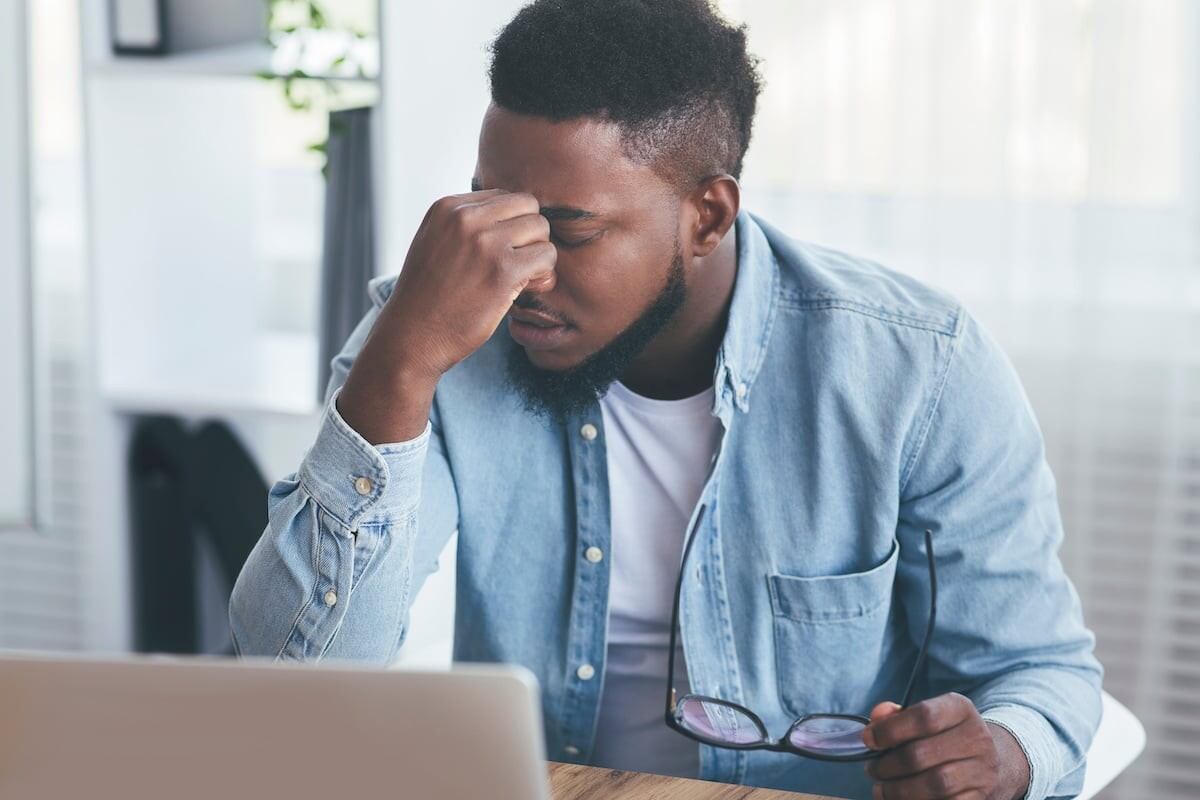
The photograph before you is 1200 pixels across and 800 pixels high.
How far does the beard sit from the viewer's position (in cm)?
129

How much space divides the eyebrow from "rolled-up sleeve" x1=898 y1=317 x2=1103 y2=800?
369 millimetres

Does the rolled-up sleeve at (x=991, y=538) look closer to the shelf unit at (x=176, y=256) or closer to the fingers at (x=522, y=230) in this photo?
the fingers at (x=522, y=230)

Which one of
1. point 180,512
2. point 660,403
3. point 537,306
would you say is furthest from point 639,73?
point 180,512

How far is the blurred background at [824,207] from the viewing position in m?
1.87

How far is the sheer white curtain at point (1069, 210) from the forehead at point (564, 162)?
86cm

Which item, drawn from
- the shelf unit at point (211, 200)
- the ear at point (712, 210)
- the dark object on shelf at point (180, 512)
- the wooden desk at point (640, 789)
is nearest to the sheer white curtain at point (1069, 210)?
the shelf unit at point (211, 200)

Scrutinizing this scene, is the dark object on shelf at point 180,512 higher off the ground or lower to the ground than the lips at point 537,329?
lower

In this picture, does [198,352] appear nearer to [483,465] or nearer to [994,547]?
[483,465]

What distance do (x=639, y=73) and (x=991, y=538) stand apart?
534 millimetres

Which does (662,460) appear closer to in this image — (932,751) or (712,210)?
(712,210)

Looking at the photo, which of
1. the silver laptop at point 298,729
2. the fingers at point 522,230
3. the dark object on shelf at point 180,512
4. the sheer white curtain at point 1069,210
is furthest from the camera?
the dark object on shelf at point 180,512

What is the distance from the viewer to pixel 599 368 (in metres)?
1.29

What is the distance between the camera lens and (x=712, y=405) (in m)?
1.34

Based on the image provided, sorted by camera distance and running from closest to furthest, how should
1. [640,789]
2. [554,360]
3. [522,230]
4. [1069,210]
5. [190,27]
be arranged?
[640,789]
[522,230]
[554,360]
[1069,210]
[190,27]
